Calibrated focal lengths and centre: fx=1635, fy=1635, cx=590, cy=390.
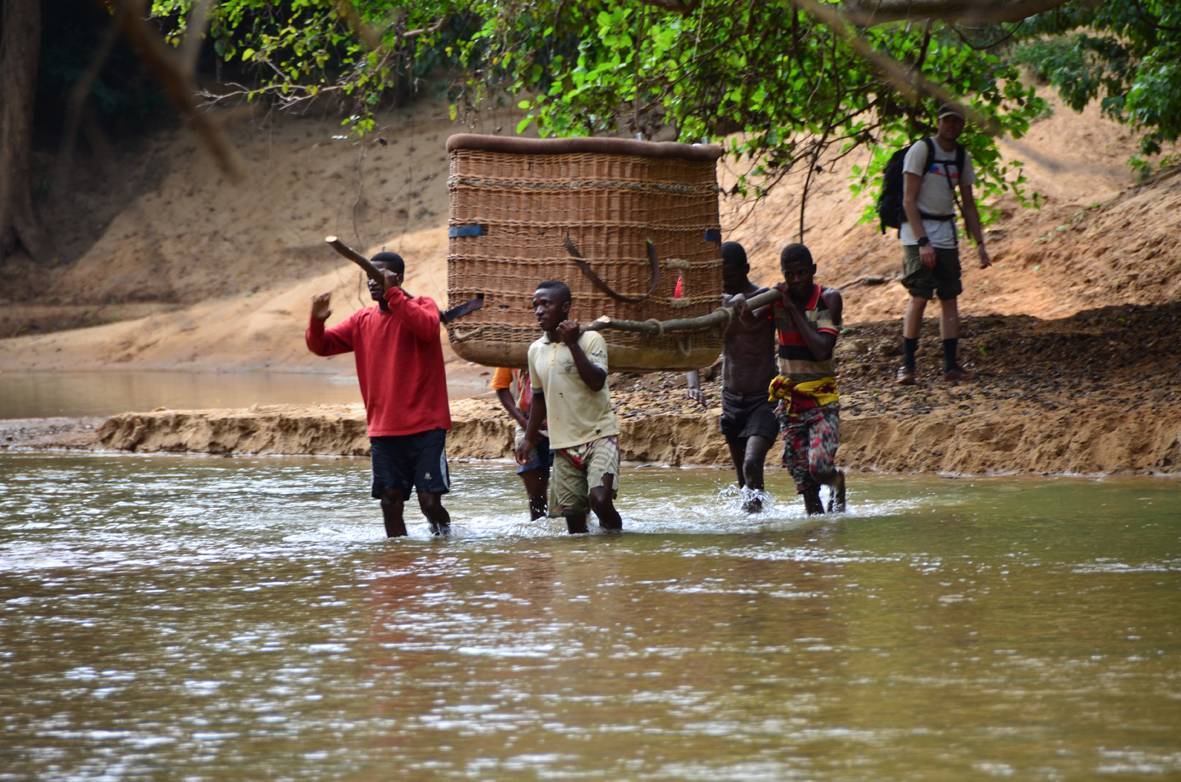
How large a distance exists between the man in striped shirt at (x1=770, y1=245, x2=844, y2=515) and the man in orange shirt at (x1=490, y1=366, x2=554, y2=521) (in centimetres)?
123

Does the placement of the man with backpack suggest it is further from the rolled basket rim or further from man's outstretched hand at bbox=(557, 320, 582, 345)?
man's outstretched hand at bbox=(557, 320, 582, 345)

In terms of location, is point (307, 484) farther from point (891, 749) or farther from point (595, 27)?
point (891, 749)

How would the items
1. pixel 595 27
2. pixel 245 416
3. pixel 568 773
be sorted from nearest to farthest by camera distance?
1. pixel 568 773
2. pixel 595 27
3. pixel 245 416

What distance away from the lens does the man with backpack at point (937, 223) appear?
436 inches

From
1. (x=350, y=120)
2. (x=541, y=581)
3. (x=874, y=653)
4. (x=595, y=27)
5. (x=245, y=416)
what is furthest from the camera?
(x=245, y=416)

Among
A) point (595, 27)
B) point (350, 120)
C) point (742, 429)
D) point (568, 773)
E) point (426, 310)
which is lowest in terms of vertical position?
point (568, 773)

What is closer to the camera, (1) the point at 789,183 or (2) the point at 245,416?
(2) the point at 245,416

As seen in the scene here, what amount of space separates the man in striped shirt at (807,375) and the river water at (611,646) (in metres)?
0.29

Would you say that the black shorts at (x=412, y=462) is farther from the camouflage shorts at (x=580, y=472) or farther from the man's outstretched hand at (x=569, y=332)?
the man's outstretched hand at (x=569, y=332)

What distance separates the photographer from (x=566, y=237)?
24.8 feet

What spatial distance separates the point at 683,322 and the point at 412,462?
1.44 metres

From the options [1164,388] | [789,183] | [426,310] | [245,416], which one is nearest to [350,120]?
[245,416]

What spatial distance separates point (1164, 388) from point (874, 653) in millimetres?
6301

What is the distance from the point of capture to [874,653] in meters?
4.94
